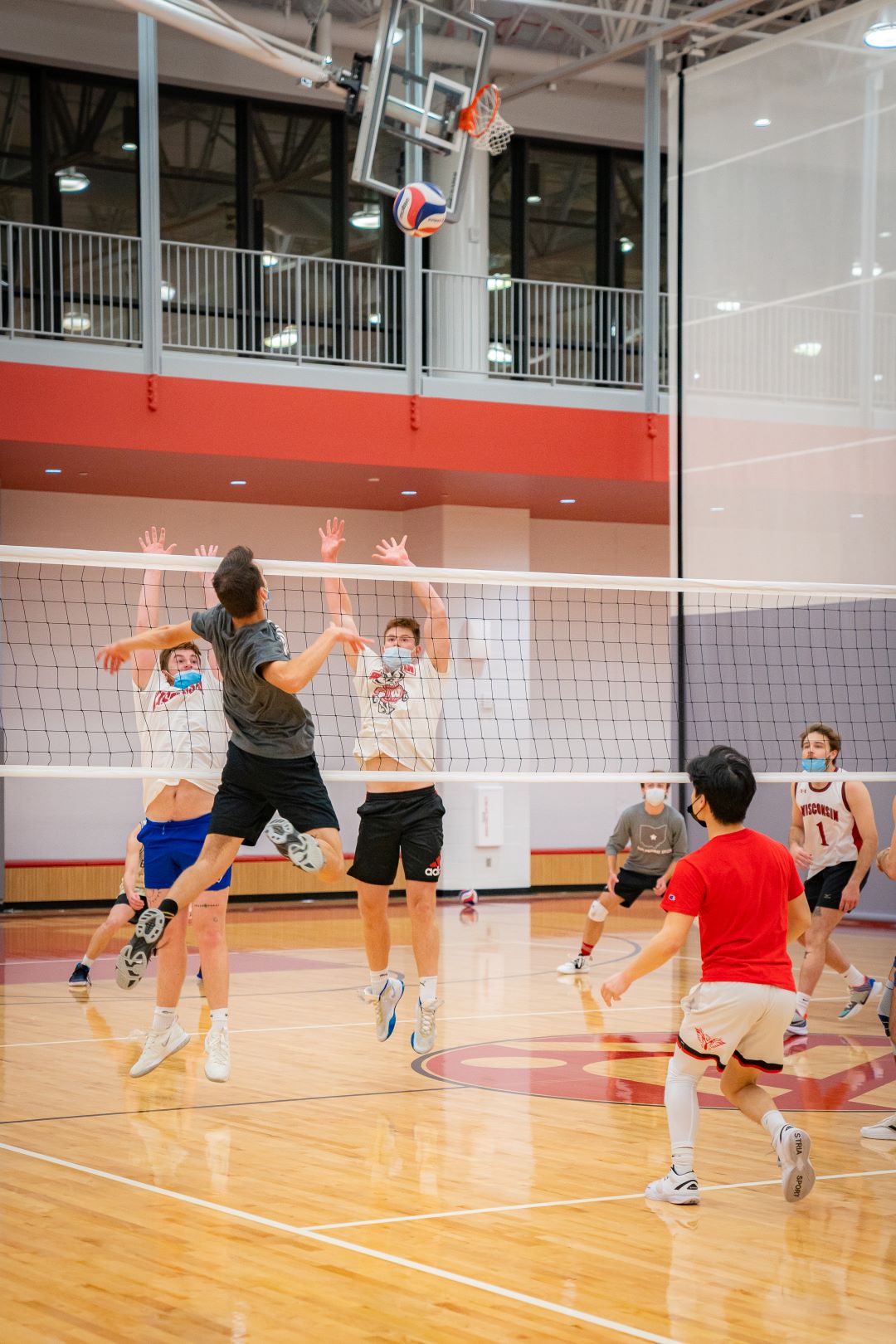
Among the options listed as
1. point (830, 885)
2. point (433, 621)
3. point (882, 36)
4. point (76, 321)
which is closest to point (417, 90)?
point (882, 36)

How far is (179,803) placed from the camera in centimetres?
677

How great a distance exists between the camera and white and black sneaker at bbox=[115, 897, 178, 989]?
18.4 ft

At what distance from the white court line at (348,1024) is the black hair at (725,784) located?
3365 mm

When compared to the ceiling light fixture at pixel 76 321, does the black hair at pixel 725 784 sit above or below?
below

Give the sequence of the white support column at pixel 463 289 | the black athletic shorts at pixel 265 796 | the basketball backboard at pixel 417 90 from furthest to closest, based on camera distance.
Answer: the white support column at pixel 463 289, the basketball backboard at pixel 417 90, the black athletic shorts at pixel 265 796

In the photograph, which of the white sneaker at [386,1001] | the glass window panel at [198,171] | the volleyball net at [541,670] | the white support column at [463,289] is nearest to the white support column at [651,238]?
the white support column at [463,289]

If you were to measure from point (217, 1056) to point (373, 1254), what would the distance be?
2.37 meters

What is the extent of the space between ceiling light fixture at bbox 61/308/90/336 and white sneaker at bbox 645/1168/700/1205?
13.1 meters

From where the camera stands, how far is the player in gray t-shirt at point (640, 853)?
10.5m

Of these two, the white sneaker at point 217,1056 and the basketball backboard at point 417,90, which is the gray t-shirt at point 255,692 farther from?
the basketball backboard at point 417,90

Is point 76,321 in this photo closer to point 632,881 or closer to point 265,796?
point 632,881

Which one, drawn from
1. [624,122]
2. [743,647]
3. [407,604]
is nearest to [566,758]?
[407,604]

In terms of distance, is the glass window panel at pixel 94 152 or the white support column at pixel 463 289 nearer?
the glass window panel at pixel 94 152

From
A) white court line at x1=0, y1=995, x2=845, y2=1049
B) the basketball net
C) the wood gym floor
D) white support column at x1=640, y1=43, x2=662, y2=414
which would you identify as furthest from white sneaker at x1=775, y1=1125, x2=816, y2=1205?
white support column at x1=640, y1=43, x2=662, y2=414
